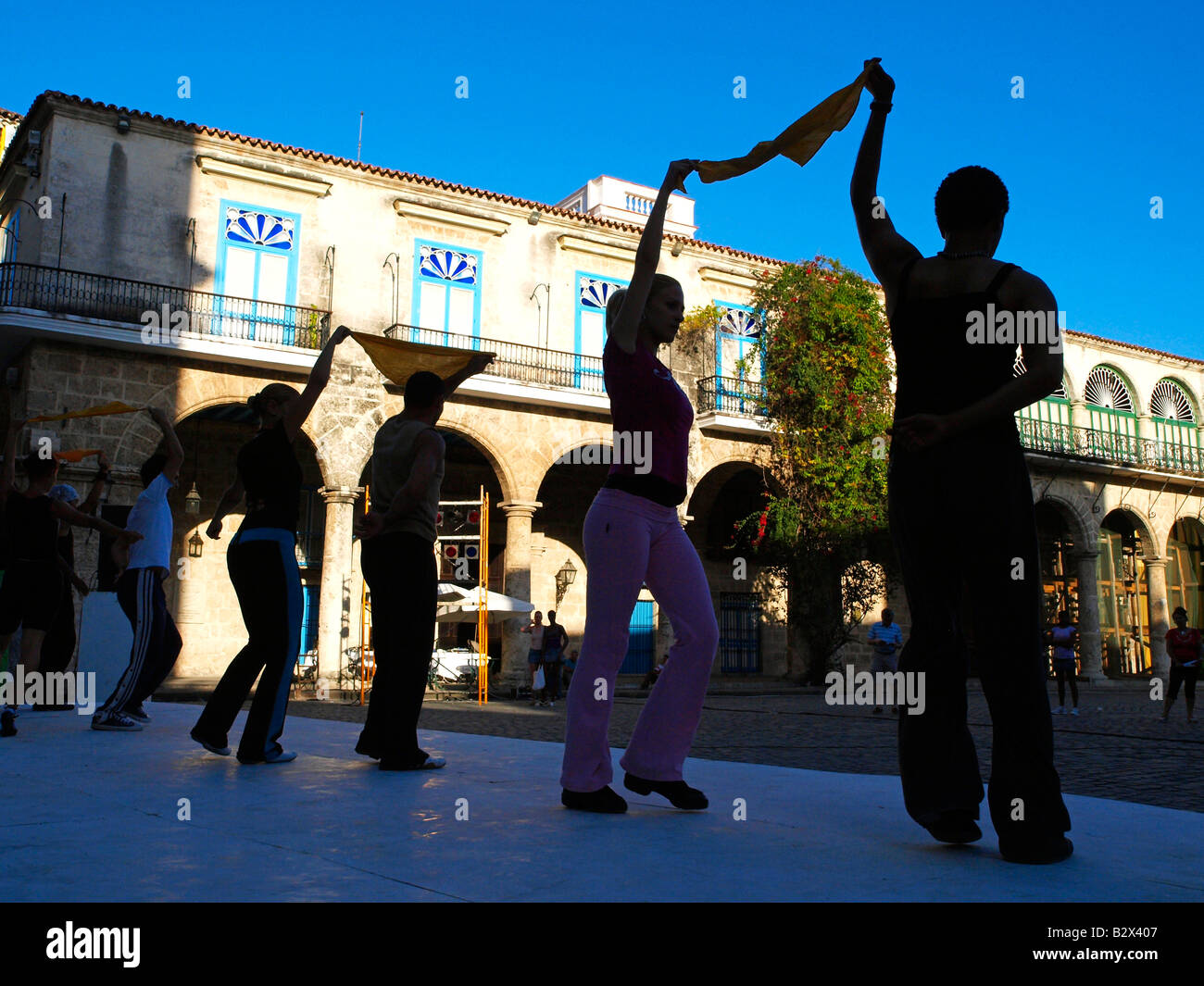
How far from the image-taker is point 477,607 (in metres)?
17.0

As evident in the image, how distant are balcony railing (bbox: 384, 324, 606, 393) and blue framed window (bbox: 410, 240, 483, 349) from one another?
124 millimetres

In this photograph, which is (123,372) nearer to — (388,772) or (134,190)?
(134,190)

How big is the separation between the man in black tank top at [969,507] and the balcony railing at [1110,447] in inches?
988

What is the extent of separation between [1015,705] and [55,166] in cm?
1851

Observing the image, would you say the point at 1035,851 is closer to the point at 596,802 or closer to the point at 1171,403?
the point at 596,802

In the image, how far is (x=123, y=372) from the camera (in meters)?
16.9

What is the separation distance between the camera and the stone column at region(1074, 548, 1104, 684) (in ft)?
88.0

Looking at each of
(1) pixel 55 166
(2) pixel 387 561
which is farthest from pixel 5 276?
(2) pixel 387 561

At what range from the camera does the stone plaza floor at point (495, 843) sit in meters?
1.91

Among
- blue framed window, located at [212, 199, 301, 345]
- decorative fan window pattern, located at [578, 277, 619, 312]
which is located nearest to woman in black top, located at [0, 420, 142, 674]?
blue framed window, located at [212, 199, 301, 345]

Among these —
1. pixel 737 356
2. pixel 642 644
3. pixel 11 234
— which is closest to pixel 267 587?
pixel 11 234

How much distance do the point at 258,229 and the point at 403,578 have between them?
16389mm

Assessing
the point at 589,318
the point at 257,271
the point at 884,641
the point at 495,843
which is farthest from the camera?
the point at 589,318

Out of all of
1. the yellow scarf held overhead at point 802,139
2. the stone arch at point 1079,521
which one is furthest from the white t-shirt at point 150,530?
the stone arch at point 1079,521
